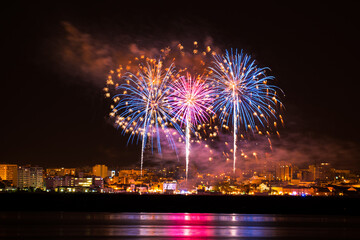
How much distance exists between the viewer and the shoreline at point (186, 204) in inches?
2092

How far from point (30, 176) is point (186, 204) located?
74.4 metres

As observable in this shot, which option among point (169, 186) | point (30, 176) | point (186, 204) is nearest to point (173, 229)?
point (186, 204)

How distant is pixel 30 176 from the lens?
397ft

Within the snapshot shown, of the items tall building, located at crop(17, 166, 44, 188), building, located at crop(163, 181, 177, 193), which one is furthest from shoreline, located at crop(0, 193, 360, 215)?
tall building, located at crop(17, 166, 44, 188)

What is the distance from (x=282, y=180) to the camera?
305ft

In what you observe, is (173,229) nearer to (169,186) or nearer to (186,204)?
(186,204)

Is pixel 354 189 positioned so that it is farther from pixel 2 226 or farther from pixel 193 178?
pixel 2 226

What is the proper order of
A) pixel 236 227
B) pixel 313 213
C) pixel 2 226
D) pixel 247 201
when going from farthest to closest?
pixel 247 201, pixel 313 213, pixel 236 227, pixel 2 226

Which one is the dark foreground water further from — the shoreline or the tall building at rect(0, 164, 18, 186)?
the tall building at rect(0, 164, 18, 186)

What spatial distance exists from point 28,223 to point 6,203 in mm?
19863

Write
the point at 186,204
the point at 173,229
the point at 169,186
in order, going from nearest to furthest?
1. the point at 173,229
2. the point at 186,204
3. the point at 169,186

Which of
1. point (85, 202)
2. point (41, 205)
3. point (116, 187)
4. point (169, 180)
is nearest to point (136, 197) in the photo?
point (85, 202)

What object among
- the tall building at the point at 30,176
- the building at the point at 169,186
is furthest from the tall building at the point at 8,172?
the building at the point at 169,186

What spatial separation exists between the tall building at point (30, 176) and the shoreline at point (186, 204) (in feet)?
203
